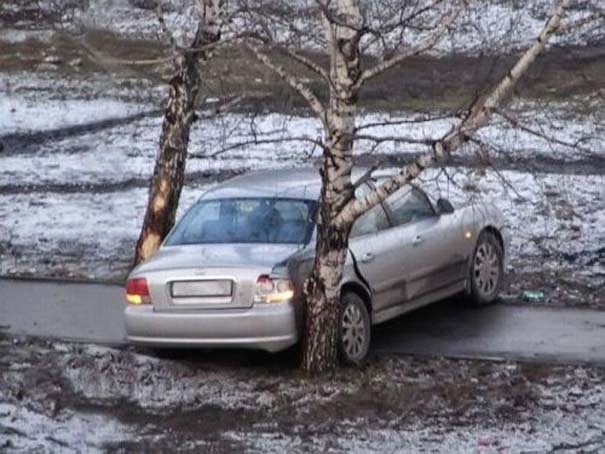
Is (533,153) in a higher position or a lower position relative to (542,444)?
higher

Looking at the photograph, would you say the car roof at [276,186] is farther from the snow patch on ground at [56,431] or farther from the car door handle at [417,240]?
the snow patch on ground at [56,431]

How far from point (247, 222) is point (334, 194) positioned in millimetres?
1455

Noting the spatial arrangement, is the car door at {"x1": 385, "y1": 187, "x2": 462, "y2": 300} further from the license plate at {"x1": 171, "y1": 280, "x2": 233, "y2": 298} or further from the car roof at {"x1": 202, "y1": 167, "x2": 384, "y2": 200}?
the license plate at {"x1": 171, "y1": 280, "x2": 233, "y2": 298}

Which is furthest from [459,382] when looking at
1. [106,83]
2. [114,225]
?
[106,83]

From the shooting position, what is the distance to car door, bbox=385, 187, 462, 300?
13.4 meters

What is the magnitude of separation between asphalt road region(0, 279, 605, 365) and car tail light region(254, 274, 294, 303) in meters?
1.37

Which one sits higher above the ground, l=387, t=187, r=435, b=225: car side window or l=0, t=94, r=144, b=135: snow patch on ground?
l=0, t=94, r=144, b=135: snow patch on ground

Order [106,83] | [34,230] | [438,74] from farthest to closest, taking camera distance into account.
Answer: [106,83] → [438,74] → [34,230]

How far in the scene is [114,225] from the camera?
1922 cm

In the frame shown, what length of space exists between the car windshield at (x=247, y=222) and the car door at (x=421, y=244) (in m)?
0.89

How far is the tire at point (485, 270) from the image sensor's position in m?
14.4

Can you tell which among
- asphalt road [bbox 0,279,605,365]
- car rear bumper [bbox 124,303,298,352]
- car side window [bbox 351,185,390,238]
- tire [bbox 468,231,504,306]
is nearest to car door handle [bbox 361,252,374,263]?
car side window [bbox 351,185,390,238]

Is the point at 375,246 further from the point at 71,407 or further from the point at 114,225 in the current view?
the point at 114,225

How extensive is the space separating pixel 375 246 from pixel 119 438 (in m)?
3.19
